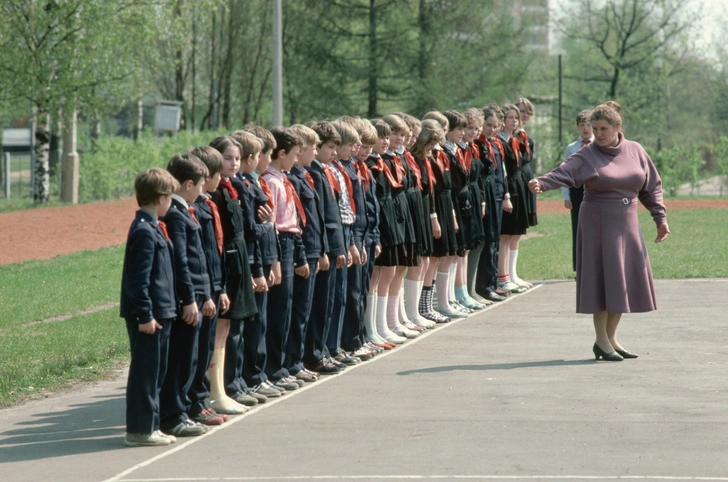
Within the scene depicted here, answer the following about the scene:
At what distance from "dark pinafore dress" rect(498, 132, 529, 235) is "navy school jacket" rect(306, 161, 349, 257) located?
5472 millimetres

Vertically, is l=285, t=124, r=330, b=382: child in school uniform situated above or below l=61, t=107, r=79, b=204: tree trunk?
below

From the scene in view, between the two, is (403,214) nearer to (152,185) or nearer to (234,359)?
(234,359)

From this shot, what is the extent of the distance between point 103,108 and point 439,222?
75.0 feet

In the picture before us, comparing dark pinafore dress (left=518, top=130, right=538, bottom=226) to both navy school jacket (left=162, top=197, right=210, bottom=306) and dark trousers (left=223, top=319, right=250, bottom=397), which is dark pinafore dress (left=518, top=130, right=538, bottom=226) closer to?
dark trousers (left=223, top=319, right=250, bottom=397)

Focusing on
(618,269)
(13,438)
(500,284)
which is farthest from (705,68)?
(13,438)

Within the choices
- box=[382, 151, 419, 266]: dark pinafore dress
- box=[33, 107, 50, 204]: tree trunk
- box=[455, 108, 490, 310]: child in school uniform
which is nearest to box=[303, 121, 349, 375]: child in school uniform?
box=[382, 151, 419, 266]: dark pinafore dress

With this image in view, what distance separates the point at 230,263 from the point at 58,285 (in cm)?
983

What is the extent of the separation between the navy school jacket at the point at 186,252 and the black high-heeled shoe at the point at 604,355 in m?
4.01

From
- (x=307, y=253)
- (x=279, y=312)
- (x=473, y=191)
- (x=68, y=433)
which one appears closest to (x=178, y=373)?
(x=68, y=433)

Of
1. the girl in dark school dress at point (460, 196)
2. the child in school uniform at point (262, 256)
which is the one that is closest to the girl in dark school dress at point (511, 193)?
the girl in dark school dress at point (460, 196)

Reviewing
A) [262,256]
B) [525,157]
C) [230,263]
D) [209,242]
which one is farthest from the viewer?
[525,157]

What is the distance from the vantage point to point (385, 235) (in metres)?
11.5

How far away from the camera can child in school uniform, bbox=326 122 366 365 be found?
1027 cm

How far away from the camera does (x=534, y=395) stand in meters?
8.70
